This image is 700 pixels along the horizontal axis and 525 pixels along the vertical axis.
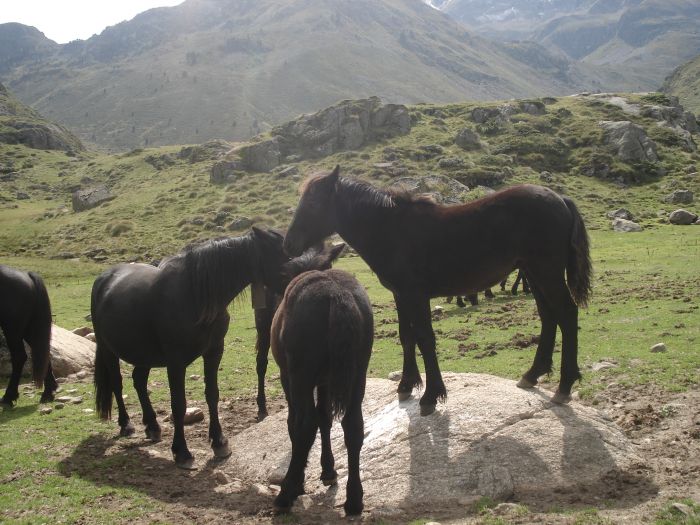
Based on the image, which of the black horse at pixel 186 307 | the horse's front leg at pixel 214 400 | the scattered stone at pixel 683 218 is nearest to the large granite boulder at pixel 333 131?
the scattered stone at pixel 683 218

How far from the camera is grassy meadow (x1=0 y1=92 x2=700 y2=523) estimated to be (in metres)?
7.46

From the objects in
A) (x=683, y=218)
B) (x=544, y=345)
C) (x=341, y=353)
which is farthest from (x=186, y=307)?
(x=683, y=218)

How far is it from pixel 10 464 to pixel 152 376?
18.1 ft

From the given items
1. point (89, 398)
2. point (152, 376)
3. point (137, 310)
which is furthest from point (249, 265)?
point (152, 376)

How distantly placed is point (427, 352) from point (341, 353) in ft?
6.22

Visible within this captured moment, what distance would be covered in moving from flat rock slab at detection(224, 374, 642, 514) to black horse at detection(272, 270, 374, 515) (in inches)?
24.2

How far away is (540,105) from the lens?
260 ft

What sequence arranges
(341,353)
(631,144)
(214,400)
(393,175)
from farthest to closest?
(631,144), (393,175), (214,400), (341,353)

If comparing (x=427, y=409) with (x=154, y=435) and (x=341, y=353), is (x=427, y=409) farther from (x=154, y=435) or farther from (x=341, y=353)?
(x=154, y=435)

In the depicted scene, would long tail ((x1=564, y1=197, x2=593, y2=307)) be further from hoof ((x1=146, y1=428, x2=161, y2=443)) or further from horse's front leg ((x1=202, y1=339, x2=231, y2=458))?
hoof ((x1=146, y1=428, x2=161, y2=443))

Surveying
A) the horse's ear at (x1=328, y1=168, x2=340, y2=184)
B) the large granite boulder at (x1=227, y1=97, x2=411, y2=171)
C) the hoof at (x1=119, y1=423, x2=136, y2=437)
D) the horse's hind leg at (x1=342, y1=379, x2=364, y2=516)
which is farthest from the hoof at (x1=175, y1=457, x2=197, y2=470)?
the large granite boulder at (x1=227, y1=97, x2=411, y2=171)

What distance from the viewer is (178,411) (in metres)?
7.32

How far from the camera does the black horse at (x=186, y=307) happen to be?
7.24m

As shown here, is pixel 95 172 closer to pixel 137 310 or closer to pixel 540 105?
pixel 540 105
